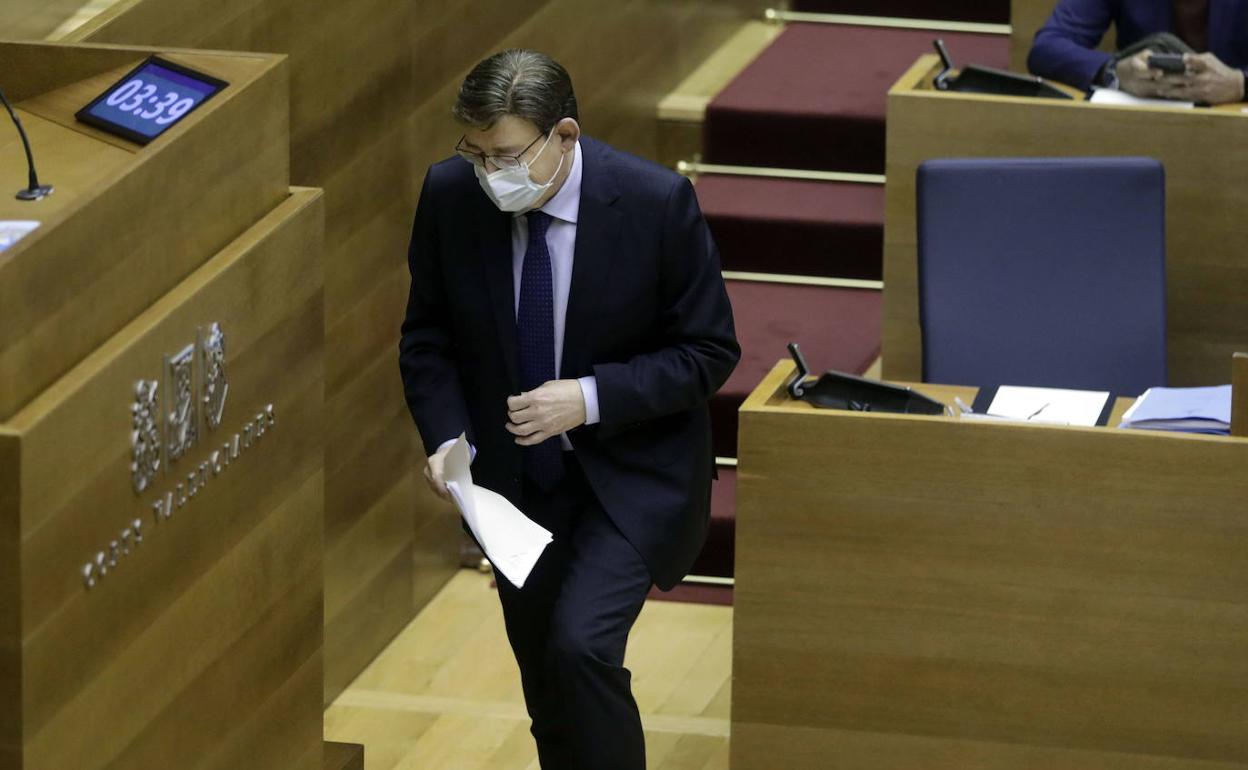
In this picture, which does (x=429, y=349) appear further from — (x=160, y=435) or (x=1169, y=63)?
(x=1169, y=63)

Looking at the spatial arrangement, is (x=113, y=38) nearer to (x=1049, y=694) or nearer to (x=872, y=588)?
(x=872, y=588)

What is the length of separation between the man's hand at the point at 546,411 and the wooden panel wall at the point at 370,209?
2.96ft

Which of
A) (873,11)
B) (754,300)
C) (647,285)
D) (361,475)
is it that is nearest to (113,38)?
(647,285)

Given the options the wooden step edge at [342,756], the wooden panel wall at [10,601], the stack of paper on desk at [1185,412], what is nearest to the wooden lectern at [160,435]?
the wooden panel wall at [10,601]

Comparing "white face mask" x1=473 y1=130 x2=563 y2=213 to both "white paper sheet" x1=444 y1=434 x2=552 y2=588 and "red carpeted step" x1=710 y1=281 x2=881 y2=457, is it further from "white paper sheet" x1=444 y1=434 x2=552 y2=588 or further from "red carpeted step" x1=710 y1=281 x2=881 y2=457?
"red carpeted step" x1=710 y1=281 x2=881 y2=457

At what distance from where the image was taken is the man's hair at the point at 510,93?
2939mm

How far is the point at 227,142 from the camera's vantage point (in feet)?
8.91

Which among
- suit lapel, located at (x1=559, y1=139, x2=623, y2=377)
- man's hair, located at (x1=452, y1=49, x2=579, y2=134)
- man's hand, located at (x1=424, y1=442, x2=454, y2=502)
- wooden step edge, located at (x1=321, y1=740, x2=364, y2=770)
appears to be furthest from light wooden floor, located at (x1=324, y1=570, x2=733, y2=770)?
man's hair, located at (x1=452, y1=49, x2=579, y2=134)

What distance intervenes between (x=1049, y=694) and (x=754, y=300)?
2.17 metres

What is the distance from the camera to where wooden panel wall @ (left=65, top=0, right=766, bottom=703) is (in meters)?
3.88

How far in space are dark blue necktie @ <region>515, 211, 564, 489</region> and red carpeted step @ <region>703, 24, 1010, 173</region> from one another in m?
2.71

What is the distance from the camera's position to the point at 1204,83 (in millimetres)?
4480

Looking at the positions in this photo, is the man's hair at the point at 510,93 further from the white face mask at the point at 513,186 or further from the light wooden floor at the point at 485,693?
the light wooden floor at the point at 485,693

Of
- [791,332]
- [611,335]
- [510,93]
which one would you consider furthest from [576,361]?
[791,332]
